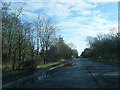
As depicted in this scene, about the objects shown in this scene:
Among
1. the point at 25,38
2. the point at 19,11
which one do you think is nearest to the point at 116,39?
the point at 25,38

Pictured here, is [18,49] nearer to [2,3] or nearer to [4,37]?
[4,37]

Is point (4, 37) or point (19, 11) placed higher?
point (19, 11)

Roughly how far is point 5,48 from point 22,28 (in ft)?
15.9

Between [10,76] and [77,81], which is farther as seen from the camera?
[10,76]

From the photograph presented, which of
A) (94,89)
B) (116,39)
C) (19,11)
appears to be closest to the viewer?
(94,89)

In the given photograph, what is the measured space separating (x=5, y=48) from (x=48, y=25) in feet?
108

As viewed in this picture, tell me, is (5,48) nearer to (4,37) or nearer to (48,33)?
(4,37)

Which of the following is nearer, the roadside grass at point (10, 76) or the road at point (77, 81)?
the road at point (77, 81)

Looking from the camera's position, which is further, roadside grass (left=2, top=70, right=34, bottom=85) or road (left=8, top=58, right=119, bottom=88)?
roadside grass (left=2, top=70, right=34, bottom=85)

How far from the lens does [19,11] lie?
29469mm

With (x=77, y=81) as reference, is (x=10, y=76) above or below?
below

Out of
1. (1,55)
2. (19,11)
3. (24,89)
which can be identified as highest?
(19,11)

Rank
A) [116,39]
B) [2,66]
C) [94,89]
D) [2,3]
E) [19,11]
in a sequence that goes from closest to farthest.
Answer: [94,89] → [2,3] → [2,66] → [19,11] → [116,39]

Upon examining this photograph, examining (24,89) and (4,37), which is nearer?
(24,89)
